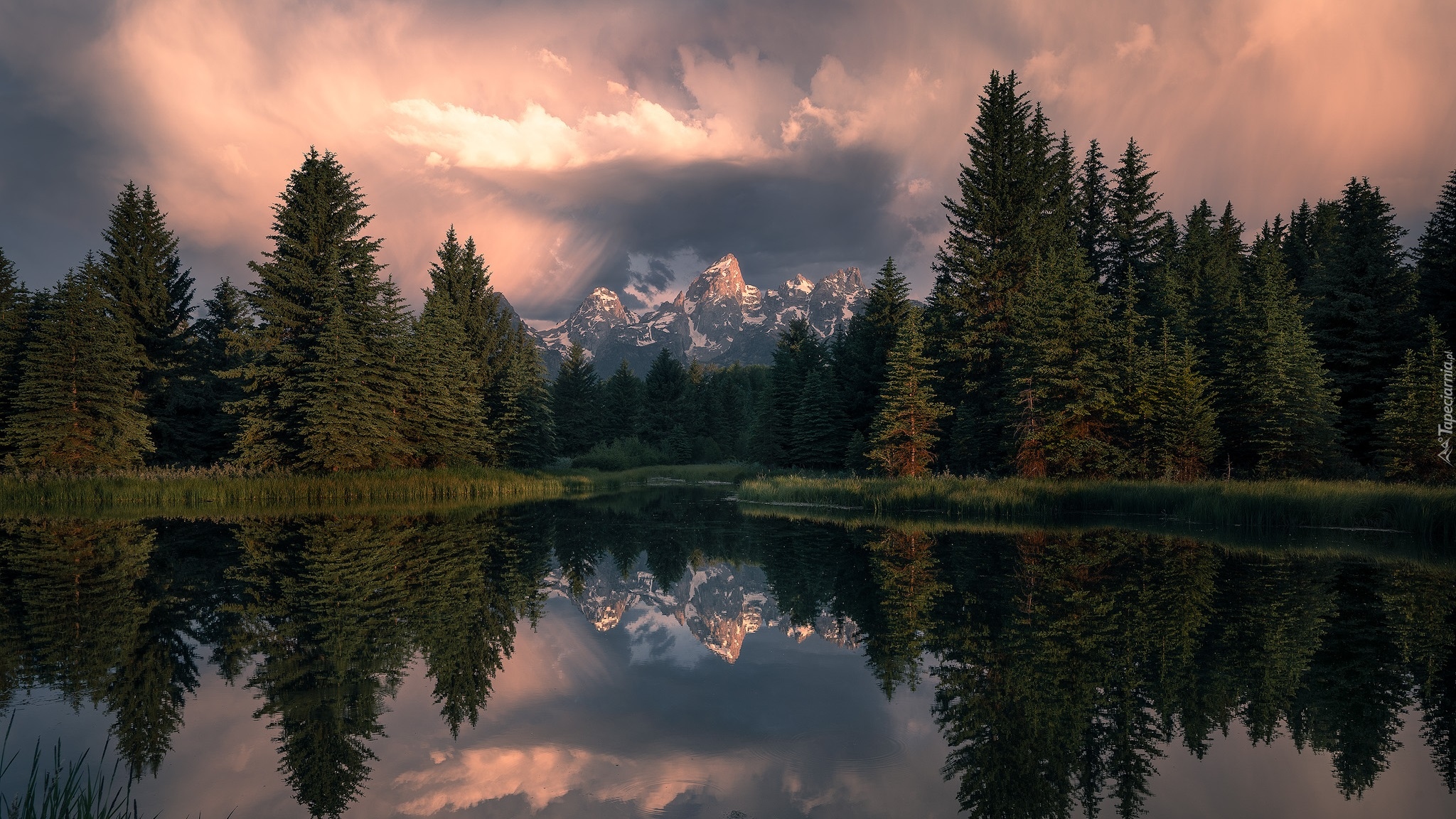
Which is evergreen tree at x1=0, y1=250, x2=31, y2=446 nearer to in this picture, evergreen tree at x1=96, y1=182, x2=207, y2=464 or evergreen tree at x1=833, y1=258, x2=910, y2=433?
evergreen tree at x1=96, y1=182, x2=207, y2=464

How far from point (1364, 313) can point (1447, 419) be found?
14580 millimetres

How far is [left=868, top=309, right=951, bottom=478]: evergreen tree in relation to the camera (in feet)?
133

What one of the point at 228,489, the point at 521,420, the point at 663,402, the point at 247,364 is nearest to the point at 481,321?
the point at 521,420

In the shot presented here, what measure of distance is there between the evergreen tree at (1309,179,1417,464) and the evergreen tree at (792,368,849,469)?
28.1 meters

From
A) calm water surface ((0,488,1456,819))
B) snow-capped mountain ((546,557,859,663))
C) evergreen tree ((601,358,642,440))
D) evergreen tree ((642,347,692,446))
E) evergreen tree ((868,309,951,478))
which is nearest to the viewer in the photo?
calm water surface ((0,488,1456,819))

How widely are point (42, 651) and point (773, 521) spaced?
23.5 meters

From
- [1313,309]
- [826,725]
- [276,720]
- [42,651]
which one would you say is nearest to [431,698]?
[276,720]

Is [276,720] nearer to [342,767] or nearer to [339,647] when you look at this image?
[342,767]

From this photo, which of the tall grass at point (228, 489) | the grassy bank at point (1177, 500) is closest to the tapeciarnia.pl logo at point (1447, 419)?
the grassy bank at point (1177, 500)

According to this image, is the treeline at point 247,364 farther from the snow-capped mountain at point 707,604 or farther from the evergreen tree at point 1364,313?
the evergreen tree at point 1364,313

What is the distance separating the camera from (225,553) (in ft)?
61.9

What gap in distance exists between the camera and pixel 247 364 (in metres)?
43.5

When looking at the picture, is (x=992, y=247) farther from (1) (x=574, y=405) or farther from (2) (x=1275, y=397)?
(1) (x=574, y=405)

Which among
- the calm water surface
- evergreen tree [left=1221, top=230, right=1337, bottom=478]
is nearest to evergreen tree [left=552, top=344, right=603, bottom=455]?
evergreen tree [left=1221, top=230, right=1337, bottom=478]
